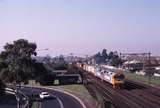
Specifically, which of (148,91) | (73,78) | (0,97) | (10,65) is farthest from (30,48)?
(73,78)

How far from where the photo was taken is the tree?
65438mm

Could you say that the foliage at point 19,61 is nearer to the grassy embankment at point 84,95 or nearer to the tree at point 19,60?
the tree at point 19,60

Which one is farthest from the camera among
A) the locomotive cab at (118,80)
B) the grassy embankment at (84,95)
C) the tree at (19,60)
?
the locomotive cab at (118,80)

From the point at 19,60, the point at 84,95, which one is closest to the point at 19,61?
the point at 19,60

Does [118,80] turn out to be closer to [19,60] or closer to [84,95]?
[84,95]

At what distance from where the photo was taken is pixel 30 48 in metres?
73.4

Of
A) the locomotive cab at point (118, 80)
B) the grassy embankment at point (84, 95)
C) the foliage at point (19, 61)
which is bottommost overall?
the grassy embankment at point (84, 95)

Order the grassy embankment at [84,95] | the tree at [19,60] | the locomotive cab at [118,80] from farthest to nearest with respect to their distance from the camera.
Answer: the locomotive cab at [118,80], the tree at [19,60], the grassy embankment at [84,95]

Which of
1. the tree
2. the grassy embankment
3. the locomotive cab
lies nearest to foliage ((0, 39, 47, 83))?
the tree

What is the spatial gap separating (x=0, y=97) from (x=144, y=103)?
39.0 metres

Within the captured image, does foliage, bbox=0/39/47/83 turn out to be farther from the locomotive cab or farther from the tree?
the locomotive cab

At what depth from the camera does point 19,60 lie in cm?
6303

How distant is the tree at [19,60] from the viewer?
2576 inches

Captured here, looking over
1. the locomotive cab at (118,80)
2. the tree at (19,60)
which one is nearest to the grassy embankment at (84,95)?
the locomotive cab at (118,80)
